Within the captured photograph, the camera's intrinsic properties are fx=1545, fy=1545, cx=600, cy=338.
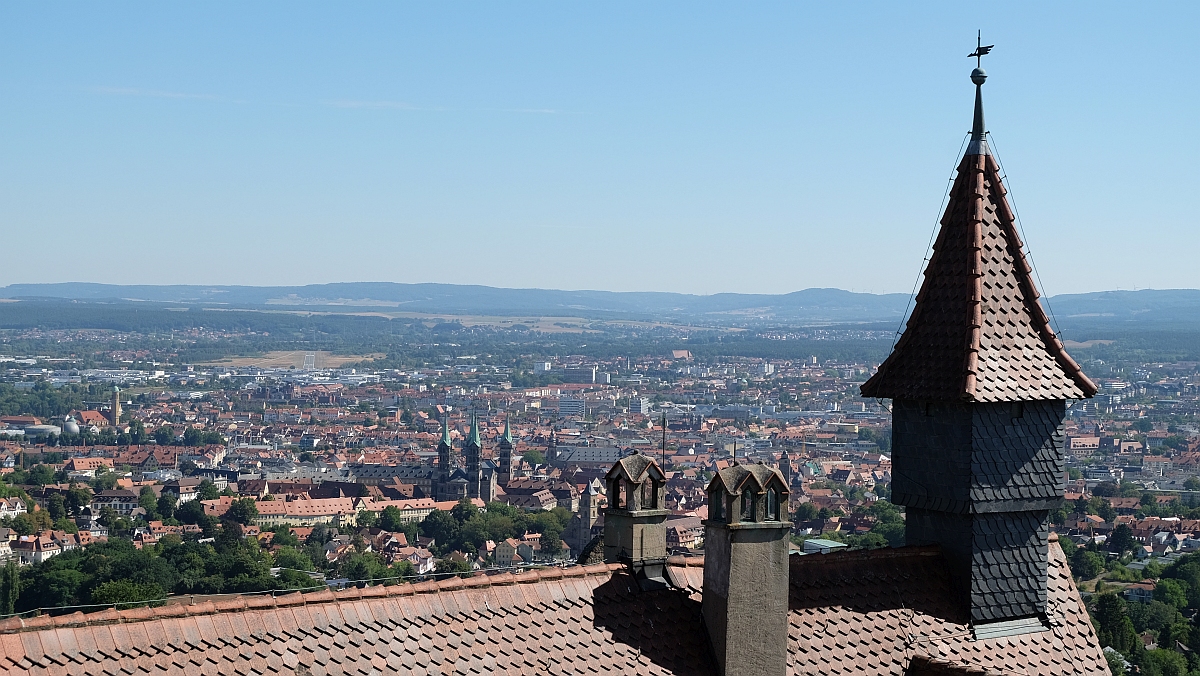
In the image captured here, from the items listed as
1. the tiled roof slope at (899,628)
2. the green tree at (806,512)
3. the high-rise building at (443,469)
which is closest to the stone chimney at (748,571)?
the tiled roof slope at (899,628)

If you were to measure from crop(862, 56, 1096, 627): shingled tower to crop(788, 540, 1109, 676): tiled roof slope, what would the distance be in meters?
0.24

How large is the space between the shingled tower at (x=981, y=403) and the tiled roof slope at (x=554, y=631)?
1.19ft

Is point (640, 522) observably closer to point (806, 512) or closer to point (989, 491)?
point (989, 491)

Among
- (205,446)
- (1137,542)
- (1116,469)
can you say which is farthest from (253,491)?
(1116,469)

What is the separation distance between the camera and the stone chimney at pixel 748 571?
9555 mm

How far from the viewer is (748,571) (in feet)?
31.5

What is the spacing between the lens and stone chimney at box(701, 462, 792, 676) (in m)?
9.55

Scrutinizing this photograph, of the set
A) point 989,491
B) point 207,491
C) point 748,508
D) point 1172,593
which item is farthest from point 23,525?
point 748,508

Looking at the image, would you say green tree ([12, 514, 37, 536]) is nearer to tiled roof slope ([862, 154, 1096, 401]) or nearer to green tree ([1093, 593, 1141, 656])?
green tree ([1093, 593, 1141, 656])

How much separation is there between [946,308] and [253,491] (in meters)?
130

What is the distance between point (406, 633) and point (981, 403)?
458cm

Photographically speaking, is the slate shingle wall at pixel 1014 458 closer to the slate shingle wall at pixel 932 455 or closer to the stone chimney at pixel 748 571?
the slate shingle wall at pixel 932 455

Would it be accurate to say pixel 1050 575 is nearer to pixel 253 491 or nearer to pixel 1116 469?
pixel 253 491

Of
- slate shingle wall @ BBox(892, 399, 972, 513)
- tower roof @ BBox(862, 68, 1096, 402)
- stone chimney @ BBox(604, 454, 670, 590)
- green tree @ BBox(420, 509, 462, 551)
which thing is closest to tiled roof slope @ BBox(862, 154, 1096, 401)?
tower roof @ BBox(862, 68, 1096, 402)
